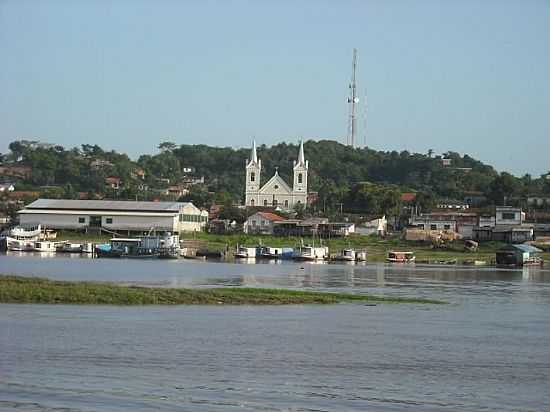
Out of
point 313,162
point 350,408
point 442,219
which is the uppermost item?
point 313,162

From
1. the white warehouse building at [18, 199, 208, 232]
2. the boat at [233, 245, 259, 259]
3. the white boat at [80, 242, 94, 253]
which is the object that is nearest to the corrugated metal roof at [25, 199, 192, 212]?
the white warehouse building at [18, 199, 208, 232]

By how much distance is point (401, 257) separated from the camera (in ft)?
268

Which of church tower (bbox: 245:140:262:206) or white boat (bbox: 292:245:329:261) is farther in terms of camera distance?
church tower (bbox: 245:140:262:206)

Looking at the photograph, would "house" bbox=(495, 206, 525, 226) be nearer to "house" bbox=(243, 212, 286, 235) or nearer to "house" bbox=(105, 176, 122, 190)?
"house" bbox=(243, 212, 286, 235)

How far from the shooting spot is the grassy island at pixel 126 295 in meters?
31.3

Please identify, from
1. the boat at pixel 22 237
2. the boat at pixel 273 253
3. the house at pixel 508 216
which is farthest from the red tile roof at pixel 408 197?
the boat at pixel 22 237

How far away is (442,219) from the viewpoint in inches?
4001

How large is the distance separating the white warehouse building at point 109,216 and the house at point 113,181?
2061 inches

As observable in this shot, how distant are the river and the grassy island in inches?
29.8

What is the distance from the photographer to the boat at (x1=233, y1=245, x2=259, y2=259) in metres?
82.2

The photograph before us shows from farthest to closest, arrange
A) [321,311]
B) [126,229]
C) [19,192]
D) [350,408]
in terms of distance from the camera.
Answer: [19,192] < [126,229] < [321,311] < [350,408]

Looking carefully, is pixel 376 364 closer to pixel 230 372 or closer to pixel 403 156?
pixel 230 372

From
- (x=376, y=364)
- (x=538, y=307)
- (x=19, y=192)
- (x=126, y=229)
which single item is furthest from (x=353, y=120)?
(x=376, y=364)

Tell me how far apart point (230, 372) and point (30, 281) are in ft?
47.4
